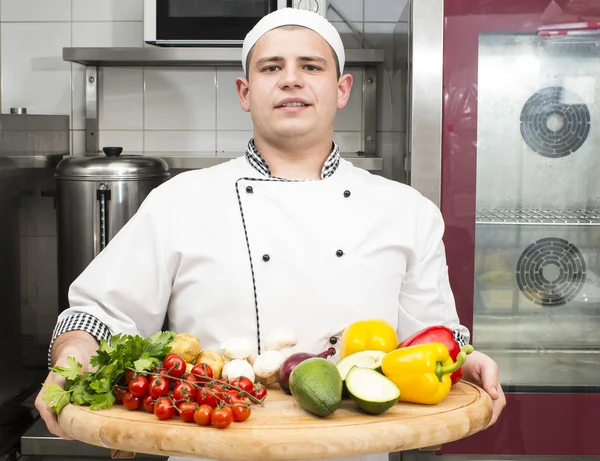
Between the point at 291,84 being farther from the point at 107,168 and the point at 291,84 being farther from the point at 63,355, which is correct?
the point at 107,168

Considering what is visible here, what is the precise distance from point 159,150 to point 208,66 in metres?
0.38

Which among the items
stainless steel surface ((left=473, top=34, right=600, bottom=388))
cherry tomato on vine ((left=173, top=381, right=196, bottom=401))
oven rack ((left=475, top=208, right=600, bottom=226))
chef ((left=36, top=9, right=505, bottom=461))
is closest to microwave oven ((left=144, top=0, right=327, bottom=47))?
stainless steel surface ((left=473, top=34, right=600, bottom=388))

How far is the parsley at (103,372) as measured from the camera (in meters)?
1.11

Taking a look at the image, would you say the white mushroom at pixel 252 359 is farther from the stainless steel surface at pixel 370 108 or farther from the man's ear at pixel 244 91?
the stainless steel surface at pixel 370 108

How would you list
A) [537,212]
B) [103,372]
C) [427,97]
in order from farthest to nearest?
[537,212] < [427,97] < [103,372]

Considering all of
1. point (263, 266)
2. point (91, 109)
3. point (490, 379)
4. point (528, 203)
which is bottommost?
point (490, 379)

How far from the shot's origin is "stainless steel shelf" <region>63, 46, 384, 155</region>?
2.72m

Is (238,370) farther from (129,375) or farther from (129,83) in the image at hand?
(129,83)

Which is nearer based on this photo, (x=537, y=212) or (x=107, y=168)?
(x=537, y=212)

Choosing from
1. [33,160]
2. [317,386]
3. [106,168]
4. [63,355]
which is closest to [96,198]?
[106,168]

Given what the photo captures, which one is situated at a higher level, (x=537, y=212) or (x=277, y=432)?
(x=537, y=212)

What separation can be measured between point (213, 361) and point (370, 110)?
191 centimetres

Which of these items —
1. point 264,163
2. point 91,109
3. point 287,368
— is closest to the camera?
point 287,368

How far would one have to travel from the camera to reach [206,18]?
2676mm
